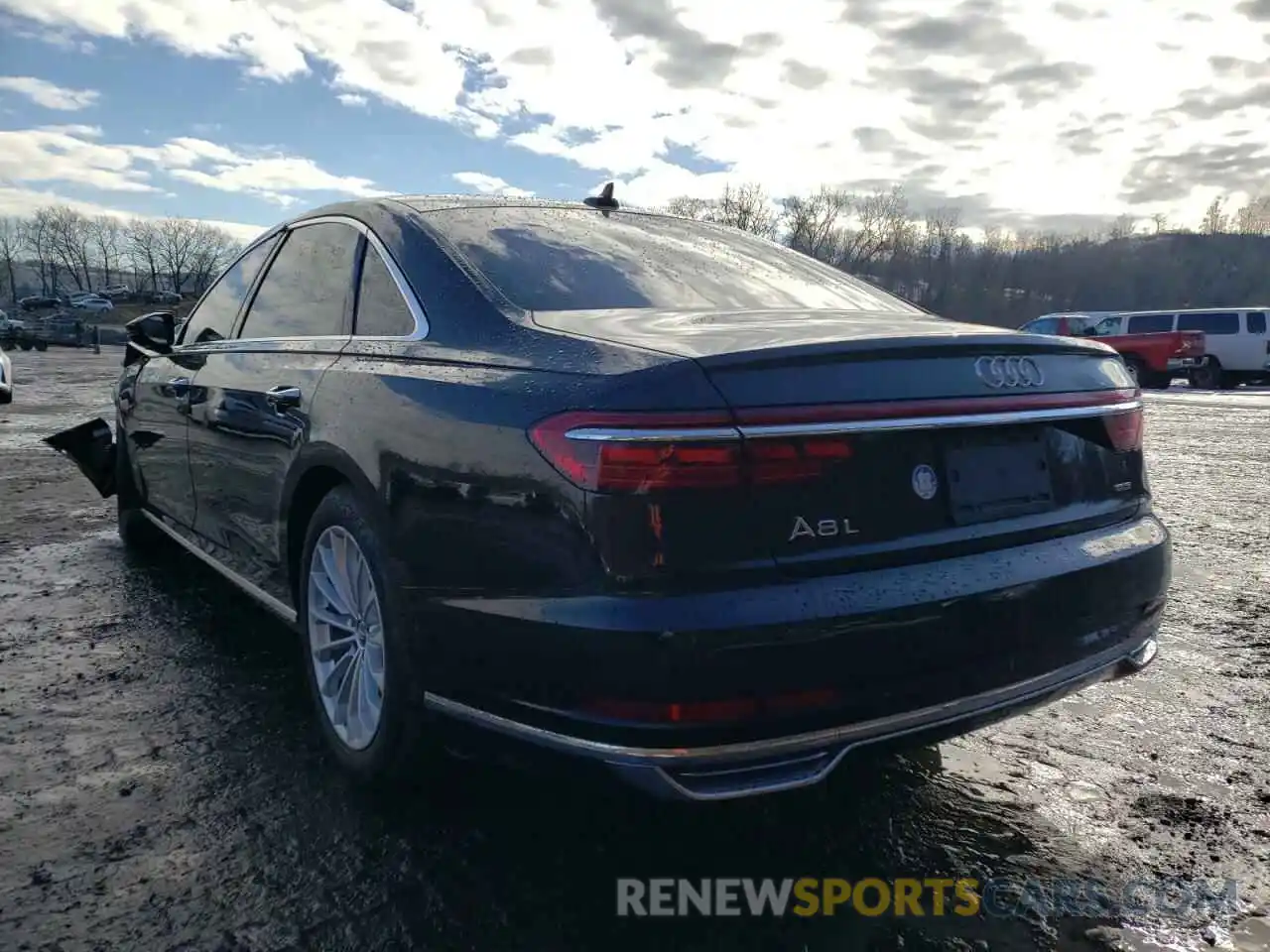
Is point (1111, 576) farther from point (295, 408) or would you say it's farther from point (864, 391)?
point (295, 408)

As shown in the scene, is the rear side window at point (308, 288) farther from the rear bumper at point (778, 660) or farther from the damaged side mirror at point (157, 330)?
the rear bumper at point (778, 660)

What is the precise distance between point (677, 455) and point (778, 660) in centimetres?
45

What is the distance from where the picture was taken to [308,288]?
3.54 m

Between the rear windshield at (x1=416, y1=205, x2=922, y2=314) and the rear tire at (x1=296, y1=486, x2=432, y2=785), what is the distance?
0.79 metres

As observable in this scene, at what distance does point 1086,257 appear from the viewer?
113125 millimetres

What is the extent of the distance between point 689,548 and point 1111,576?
4.00 ft

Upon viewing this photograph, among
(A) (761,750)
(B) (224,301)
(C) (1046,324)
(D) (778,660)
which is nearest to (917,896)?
(A) (761,750)

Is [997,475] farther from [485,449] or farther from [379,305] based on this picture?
[379,305]

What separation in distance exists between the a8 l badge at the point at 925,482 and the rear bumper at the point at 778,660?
6.3 inches

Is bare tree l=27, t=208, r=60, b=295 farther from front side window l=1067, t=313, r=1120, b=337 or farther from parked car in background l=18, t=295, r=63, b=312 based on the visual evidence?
front side window l=1067, t=313, r=1120, b=337

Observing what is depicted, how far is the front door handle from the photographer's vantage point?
3.09 meters

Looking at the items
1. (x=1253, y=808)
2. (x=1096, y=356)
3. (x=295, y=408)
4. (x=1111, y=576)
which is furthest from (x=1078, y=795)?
(x=295, y=408)

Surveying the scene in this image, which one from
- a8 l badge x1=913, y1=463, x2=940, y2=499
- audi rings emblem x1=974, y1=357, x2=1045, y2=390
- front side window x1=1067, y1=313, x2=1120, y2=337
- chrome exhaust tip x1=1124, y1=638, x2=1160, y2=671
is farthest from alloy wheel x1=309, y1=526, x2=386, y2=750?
front side window x1=1067, y1=313, x2=1120, y2=337

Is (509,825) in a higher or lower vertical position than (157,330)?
lower
